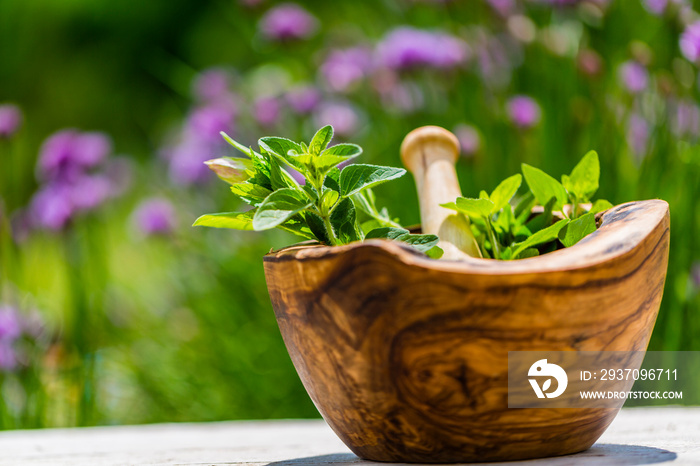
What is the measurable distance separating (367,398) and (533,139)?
702 mm

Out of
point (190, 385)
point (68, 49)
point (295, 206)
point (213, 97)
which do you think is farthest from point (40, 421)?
point (68, 49)

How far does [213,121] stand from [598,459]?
78cm

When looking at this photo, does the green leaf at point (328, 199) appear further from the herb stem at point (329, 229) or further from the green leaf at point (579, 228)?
the green leaf at point (579, 228)

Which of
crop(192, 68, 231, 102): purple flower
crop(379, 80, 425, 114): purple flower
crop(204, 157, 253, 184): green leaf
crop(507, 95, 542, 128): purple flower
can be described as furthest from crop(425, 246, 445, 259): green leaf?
crop(192, 68, 231, 102): purple flower

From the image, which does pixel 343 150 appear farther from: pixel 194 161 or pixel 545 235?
pixel 194 161

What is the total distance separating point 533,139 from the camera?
36.0 inches

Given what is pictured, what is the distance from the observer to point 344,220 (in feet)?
1.07

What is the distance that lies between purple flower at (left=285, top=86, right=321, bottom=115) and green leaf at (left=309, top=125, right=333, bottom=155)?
643mm

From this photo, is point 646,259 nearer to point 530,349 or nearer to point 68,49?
point 530,349

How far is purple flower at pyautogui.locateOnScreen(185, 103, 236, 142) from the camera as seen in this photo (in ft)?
3.16

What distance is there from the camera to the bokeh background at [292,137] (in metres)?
0.81

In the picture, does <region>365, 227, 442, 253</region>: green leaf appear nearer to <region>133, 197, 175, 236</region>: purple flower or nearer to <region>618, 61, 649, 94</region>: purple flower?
<region>618, 61, 649, 94</region>: purple flower

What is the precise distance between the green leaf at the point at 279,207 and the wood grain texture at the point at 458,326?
0.8 inches

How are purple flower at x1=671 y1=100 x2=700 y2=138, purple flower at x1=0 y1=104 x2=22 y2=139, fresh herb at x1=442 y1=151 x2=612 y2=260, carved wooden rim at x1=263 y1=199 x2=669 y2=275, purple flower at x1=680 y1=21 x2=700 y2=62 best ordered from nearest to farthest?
carved wooden rim at x1=263 y1=199 x2=669 y2=275, fresh herb at x1=442 y1=151 x2=612 y2=260, purple flower at x1=680 y1=21 x2=700 y2=62, purple flower at x1=671 y1=100 x2=700 y2=138, purple flower at x1=0 y1=104 x2=22 y2=139
